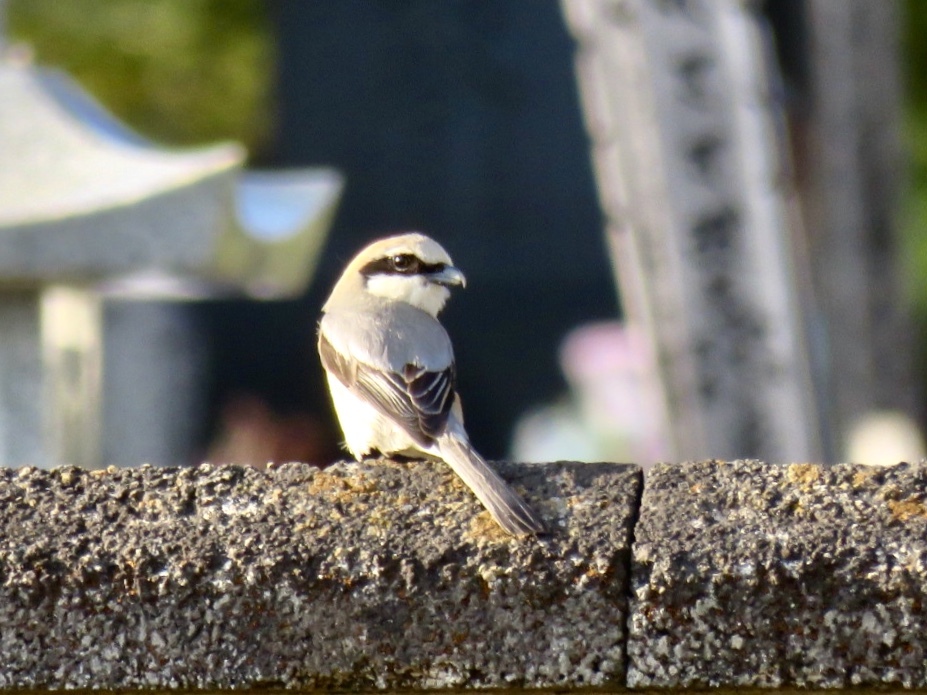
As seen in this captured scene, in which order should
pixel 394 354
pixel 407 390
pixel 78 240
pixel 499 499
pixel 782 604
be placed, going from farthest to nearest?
pixel 78 240
pixel 394 354
pixel 407 390
pixel 499 499
pixel 782 604

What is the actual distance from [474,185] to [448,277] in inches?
394

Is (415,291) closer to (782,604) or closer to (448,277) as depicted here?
(448,277)

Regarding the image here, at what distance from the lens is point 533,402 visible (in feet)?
49.1

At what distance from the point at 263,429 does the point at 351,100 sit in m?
3.43

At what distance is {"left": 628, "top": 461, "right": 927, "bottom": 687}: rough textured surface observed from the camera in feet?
7.73

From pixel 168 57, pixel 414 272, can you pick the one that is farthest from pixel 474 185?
pixel 414 272

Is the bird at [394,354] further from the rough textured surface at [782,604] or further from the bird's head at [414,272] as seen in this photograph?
the rough textured surface at [782,604]

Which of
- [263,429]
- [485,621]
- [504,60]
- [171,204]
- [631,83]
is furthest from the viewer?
[504,60]

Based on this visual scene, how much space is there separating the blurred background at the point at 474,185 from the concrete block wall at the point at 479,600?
359 inches

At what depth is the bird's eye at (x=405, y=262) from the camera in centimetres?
483

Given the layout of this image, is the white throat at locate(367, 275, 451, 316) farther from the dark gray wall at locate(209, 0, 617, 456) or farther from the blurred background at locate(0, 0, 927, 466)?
the dark gray wall at locate(209, 0, 617, 456)

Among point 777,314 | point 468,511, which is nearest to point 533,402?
point 777,314

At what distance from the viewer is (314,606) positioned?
2430mm

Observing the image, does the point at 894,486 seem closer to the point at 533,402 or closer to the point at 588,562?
the point at 588,562
